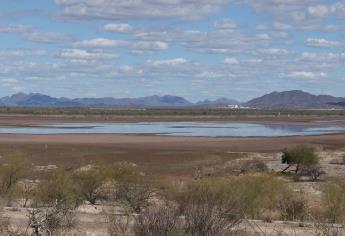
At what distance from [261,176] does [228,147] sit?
4223 cm

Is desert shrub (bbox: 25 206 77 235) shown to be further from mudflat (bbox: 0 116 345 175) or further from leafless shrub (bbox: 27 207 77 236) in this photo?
mudflat (bbox: 0 116 345 175)

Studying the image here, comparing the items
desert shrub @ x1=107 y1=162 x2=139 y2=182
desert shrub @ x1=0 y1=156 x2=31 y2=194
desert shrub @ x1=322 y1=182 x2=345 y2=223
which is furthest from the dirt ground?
desert shrub @ x1=322 y1=182 x2=345 y2=223

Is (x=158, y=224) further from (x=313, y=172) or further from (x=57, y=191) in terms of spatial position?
(x=313, y=172)

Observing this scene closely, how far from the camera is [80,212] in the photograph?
1988 centimetres

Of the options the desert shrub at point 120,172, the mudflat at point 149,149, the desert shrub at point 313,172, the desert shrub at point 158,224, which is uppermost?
the desert shrub at point 158,224

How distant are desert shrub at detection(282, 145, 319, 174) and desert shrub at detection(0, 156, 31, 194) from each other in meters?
18.5

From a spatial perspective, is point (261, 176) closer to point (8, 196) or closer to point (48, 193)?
point (48, 193)

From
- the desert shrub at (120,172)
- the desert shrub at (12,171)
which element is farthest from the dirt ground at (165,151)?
the desert shrub at (120,172)

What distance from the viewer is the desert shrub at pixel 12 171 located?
2580cm

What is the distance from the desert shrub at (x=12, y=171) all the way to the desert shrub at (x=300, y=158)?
1851 cm

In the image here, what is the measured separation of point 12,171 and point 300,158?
20506 millimetres

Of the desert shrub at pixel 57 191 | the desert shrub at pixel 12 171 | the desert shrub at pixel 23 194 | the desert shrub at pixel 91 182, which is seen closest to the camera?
the desert shrub at pixel 57 191

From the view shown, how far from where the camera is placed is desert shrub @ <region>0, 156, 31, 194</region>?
84.6ft

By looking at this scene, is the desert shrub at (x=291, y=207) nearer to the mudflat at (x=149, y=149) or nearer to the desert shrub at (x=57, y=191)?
the desert shrub at (x=57, y=191)
